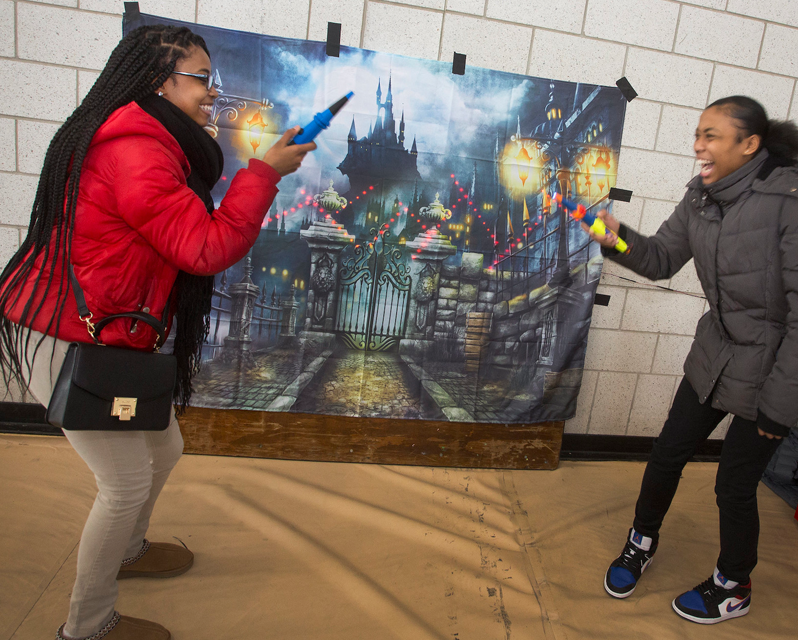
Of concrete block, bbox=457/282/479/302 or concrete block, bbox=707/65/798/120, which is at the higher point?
concrete block, bbox=707/65/798/120

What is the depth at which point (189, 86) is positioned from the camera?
1.09 meters

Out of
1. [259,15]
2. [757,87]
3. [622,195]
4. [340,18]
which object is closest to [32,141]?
[259,15]

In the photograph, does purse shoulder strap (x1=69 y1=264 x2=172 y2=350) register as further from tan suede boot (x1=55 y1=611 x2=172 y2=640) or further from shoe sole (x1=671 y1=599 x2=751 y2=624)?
shoe sole (x1=671 y1=599 x2=751 y2=624)

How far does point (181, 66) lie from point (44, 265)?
0.49 meters

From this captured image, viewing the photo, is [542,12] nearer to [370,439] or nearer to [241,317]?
[241,317]

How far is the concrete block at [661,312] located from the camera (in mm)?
2395

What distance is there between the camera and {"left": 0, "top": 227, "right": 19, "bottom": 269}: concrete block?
2.04 meters

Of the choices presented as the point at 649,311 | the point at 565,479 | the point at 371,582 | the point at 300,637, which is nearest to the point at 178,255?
the point at 300,637

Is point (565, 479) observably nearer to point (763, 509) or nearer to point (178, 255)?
point (763, 509)

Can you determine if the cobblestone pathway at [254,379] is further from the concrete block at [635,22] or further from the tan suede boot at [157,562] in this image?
the concrete block at [635,22]

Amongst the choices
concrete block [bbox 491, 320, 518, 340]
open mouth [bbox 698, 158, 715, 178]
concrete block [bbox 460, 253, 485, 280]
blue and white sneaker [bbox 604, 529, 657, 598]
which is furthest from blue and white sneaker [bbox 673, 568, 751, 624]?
concrete block [bbox 460, 253, 485, 280]

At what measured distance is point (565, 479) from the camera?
90.0 inches

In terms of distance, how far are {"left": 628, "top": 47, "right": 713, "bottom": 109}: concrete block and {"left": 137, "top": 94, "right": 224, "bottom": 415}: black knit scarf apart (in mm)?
1846

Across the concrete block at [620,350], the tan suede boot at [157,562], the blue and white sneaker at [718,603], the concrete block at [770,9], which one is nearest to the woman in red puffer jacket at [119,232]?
the tan suede boot at [157,562]
